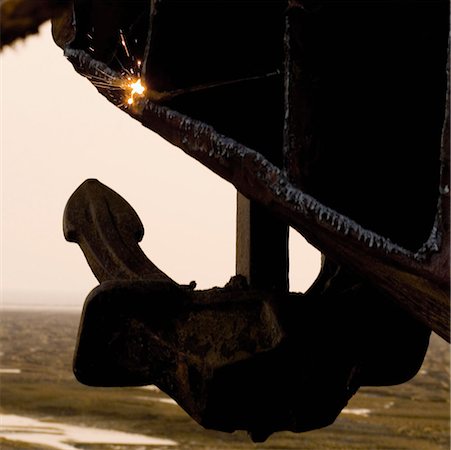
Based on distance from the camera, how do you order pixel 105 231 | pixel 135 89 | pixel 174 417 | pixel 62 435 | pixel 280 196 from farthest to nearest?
1. pixel 174 417
2. pixel 62 435
3. pixel 105 231
4. pixel 135 89
5. pixel 280 196

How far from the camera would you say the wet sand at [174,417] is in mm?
17281

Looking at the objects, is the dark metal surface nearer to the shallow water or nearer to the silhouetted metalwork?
the silhouetted metalwork

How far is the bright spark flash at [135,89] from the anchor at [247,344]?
52 centimetres

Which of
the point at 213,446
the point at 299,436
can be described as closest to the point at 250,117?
the point at 213,446

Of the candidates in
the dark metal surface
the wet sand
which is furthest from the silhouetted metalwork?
the wet sand

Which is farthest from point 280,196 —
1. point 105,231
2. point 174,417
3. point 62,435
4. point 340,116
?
point 174,417

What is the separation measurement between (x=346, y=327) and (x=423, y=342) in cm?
33

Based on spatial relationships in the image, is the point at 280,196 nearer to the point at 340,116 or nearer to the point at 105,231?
the point at 340,116

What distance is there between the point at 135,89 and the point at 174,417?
18435mm

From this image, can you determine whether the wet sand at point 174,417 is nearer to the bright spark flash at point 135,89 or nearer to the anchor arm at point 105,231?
the anchor arm at point 105,231

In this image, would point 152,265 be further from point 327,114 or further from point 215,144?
point 327,114

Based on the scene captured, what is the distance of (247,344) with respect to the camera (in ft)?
7.72

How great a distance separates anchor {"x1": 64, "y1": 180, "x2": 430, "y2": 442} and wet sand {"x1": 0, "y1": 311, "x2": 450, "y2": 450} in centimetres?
1363

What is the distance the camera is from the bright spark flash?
2250 mm
